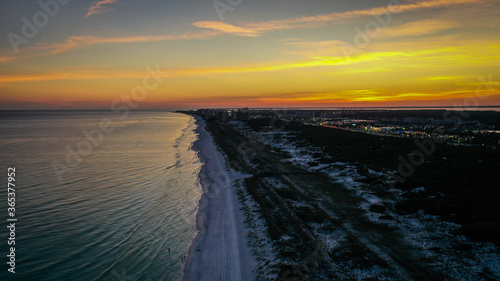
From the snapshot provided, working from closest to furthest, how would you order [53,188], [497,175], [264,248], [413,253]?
[413,253] → [264,248] → [497,175] → [53,188]

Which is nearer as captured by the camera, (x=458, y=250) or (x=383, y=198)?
(x=458, y=250)

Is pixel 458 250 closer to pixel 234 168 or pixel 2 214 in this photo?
pixel 234 168

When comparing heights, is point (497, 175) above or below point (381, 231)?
above

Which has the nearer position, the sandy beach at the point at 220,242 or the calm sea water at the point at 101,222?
the sandy beach at the point at 220,242

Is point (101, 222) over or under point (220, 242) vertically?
under

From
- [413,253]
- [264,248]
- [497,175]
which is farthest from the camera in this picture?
[497,175]

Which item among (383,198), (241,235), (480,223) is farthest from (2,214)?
(480,223)

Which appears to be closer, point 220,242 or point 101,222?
point 220,242

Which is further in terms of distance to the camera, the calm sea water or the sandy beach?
the calm sea water
